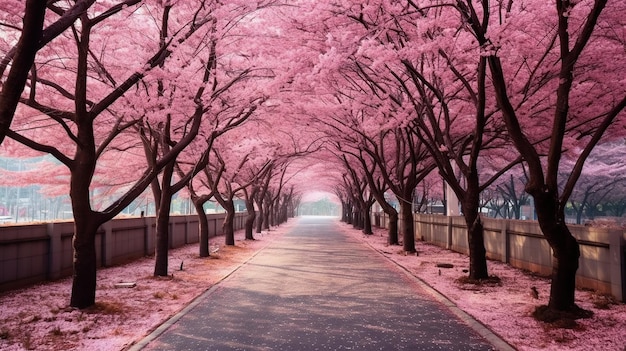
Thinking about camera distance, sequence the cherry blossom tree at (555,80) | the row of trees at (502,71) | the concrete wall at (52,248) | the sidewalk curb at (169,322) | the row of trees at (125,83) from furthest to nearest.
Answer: the concrete wall at (52,248), the row of trees at (125,83), the row of trees at (502,71), the cherry blossom tree at (555,80), the sidewalk curb at (169,322)

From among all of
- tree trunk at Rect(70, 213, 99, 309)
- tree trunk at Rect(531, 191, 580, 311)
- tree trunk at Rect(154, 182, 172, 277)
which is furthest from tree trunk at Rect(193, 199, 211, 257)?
tree trunk at Rect(531, 191, 580, 311)

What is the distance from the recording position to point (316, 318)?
27.4ft

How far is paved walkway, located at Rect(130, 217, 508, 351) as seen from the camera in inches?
265

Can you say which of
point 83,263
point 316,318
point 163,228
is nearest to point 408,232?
point 163,228

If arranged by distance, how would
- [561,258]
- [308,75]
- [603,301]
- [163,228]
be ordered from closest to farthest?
[561,258] → [603,301] → [308,75] → [163,228]

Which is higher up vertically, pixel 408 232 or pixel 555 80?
pixel 555 80

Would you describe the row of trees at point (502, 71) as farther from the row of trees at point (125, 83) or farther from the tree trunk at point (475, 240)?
the row of trees at point (125, 83)

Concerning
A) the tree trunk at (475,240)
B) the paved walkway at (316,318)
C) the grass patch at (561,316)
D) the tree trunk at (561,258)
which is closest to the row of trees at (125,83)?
the paved walkway at (316,318)

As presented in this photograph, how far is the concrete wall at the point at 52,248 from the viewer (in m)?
10.9

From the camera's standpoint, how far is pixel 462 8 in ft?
29.2

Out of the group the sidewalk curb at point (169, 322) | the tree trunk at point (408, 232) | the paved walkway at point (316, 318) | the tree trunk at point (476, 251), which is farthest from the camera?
the tree trunk at point (408, 232)

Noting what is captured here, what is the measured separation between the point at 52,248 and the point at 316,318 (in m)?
8.63

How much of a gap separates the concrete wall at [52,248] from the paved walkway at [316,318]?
4.85 meters

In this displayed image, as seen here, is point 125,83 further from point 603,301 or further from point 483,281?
point 603,301
